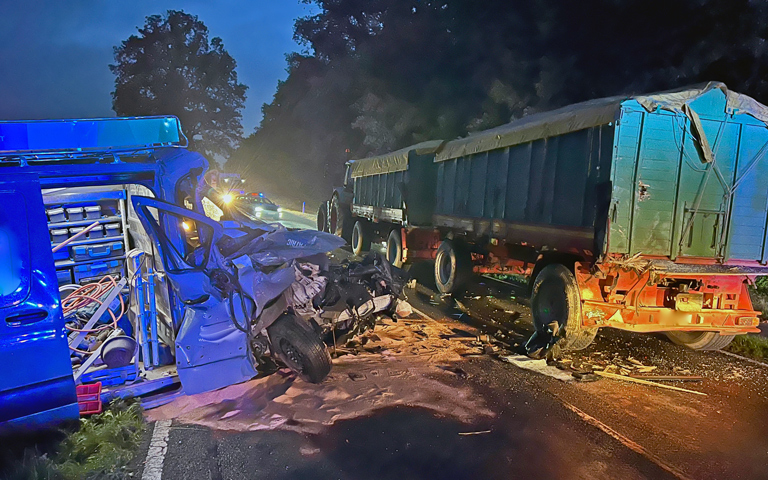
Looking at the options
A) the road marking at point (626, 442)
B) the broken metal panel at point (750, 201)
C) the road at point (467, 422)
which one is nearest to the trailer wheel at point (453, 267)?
the road at point (467, 422)

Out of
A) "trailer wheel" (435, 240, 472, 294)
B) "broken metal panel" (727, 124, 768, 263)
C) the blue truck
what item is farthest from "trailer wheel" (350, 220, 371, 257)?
"broken metal panel" (727, 124, 768, 263)

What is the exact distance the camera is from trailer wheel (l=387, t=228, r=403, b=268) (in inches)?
487

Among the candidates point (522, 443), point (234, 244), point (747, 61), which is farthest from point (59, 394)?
point (747, 61)

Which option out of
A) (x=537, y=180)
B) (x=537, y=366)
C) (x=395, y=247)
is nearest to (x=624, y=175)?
(x=537, y=180)

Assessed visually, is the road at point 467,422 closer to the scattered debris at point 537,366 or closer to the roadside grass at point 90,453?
the scattered debris at point 537,366

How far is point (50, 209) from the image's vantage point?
509cm

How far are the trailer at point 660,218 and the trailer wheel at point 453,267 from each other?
3.16 meters

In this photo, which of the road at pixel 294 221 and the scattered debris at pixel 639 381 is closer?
the scattered debris at pixel 639 381

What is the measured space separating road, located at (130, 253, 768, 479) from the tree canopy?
1072 cm

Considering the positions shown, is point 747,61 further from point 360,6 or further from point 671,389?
point 360,6

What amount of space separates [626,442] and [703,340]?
129 inches

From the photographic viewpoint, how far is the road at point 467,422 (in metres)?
3.74

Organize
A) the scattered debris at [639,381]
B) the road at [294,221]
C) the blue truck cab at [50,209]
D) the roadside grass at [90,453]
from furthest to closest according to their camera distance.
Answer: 1. the road at [294,221]
2. the scattered debris at [639,381]
3. the blue truck cab at [50,209]
4. the roadside grass at [90,453]

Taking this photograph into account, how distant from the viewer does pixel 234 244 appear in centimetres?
549
